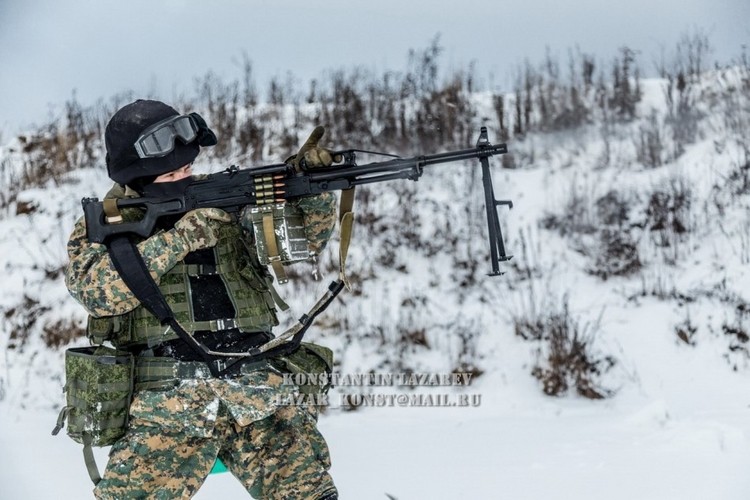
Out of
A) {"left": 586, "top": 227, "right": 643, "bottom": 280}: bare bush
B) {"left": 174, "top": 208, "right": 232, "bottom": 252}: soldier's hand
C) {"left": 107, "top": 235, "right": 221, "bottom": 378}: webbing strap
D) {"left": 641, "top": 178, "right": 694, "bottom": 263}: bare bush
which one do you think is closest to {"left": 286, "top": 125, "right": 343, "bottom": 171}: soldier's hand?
{"left": 174, "top": 208, "right": 232, "bottom": 252}: soldier's hand

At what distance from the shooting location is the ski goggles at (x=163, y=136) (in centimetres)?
236

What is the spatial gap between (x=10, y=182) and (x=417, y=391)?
16.7ft

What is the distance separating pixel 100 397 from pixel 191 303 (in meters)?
0.42

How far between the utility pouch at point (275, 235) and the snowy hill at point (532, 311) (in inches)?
71.9

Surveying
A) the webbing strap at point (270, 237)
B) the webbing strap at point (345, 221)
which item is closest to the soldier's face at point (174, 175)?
the webbing strap at point (270, 237)

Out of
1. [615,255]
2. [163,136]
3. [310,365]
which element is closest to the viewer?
[163,136]

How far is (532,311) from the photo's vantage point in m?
5.66

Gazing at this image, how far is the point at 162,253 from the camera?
232 centimetres

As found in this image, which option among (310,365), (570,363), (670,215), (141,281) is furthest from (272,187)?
(670,215)

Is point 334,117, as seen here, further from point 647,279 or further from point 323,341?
point 647,279

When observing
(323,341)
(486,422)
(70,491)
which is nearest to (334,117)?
(323,341)

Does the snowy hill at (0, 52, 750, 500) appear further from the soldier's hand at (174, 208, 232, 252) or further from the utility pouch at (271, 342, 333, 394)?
the soldier's hand at (174, 208, 232, 252)

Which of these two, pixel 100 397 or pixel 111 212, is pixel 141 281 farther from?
pixel 100 397

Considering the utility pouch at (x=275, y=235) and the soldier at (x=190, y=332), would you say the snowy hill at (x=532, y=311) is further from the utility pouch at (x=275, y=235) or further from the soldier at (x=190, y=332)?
the utility pouch at (x=275, y=235)
